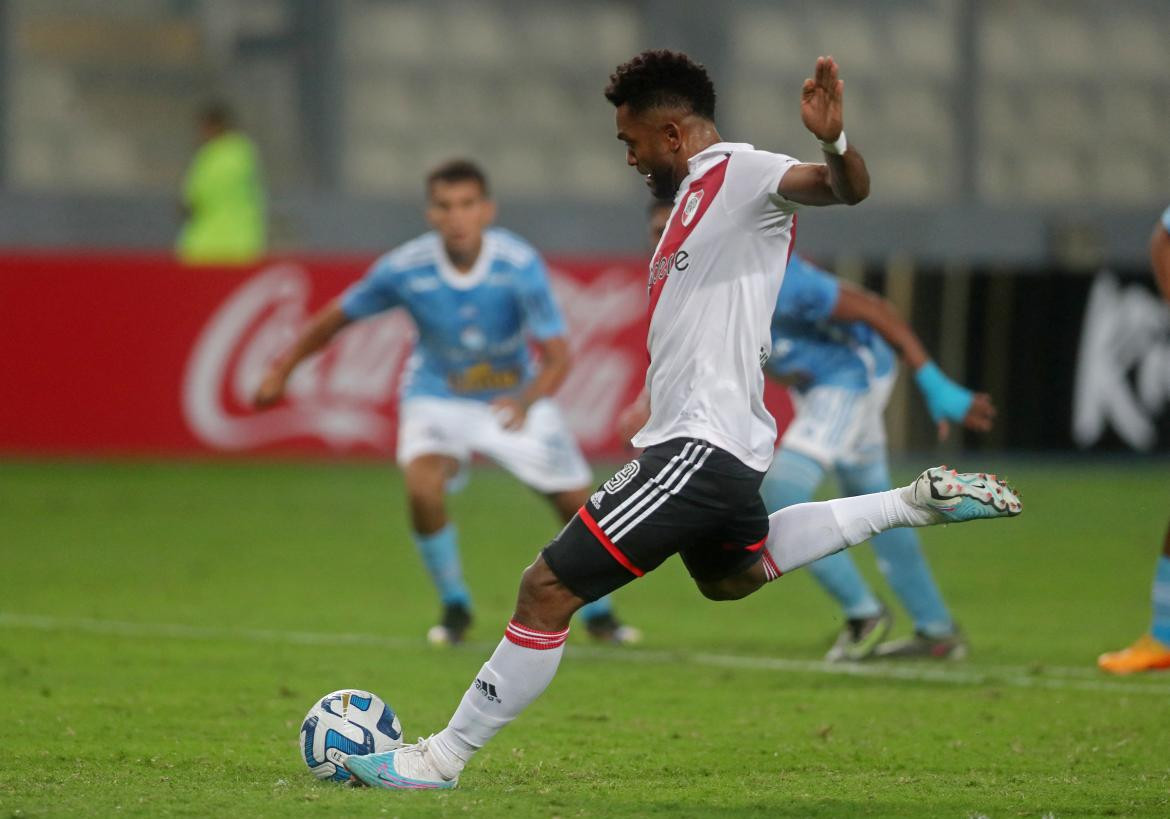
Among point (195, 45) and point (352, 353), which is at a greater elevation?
point (195, 45)

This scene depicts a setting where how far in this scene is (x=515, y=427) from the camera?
28.2ft

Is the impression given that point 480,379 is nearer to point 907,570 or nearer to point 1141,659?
point 907,570

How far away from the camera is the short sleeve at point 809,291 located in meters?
7.99

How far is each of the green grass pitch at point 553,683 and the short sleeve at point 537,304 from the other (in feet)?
4.74

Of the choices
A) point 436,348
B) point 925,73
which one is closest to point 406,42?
point 925,73

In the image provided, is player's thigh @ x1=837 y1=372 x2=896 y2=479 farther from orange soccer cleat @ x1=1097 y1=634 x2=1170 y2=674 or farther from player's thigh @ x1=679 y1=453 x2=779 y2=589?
player's thigh @ x1=679 y1=453 x2=779 y2=589

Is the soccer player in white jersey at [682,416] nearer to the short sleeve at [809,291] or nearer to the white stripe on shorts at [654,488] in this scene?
the white stripe on shorts at [654,488]

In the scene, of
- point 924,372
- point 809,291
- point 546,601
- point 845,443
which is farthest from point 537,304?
point 546,601

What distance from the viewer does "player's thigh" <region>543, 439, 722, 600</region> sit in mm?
5168

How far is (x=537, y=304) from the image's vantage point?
29.8ft

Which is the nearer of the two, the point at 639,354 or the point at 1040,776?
the point at 1040,776

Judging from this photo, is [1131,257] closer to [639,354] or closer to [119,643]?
[639,354]

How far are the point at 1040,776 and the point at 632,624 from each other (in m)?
3.84

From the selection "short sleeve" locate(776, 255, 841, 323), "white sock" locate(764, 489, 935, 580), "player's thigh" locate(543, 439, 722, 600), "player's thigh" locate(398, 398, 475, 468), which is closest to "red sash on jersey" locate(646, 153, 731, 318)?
"player's thigh" locate(543, 439, 722, 600)
